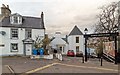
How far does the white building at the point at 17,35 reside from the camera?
120 ft

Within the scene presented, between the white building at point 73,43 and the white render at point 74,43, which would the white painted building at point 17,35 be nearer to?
the white building at point 73,43

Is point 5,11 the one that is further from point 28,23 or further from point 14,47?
point 14,47

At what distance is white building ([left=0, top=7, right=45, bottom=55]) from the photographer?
36475 mm

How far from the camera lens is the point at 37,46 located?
34812 mm

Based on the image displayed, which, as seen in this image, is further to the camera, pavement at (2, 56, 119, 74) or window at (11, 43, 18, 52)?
window at (11, 43, 18, 52)

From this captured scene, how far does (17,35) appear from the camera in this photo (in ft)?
121

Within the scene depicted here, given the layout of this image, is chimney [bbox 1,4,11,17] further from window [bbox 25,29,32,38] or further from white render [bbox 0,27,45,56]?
window [bbox 25,29,32,38]

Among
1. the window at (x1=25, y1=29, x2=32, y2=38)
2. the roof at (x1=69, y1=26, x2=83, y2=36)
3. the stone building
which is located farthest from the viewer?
the roof at (x1=69, y1=26, x2=83, y2=36)

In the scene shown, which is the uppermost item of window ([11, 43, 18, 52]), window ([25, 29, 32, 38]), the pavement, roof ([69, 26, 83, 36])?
roof ([69, 26, 83, 36])

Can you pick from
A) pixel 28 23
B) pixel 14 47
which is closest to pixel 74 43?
pixel 28 23

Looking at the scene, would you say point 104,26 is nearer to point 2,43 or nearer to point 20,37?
point 20,37

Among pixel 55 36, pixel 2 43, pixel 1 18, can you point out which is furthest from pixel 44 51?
pixel 55 36

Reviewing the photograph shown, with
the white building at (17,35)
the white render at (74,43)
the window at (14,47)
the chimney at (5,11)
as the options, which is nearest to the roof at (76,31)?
the white render at (74,43)

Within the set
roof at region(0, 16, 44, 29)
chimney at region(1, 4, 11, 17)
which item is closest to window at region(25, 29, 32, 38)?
roof at region(0, 16, 44, 29)
